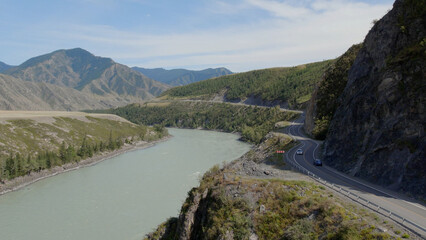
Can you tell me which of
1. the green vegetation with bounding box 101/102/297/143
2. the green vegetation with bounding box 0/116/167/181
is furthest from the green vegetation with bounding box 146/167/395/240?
the green vegetation with bounding box 101/102/297/143

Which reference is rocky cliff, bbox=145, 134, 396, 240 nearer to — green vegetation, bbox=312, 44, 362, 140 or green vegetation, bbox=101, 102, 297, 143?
green vegetation, bbox=312, 44, 362, 140

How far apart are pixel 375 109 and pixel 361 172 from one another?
6434 mm

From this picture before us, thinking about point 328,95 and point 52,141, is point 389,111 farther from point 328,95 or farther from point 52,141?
point 52,141

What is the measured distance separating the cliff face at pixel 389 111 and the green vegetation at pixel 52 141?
59278mm

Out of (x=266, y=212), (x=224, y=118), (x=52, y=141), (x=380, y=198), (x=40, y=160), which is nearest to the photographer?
(x=266, y=212)

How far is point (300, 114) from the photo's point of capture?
96.0m

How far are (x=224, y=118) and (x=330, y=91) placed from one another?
323ft

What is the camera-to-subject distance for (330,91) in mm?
A: 55406

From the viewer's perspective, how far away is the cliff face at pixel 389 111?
21.6m

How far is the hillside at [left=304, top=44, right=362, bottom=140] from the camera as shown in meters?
50.0

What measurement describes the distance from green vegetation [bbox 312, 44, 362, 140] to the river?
2492cm

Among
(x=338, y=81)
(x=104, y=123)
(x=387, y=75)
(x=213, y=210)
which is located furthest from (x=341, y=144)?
(x=104, y=123)

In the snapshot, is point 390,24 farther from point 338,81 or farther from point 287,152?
Result: point 338,81

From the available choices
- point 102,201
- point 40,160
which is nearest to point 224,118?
point 40,160
